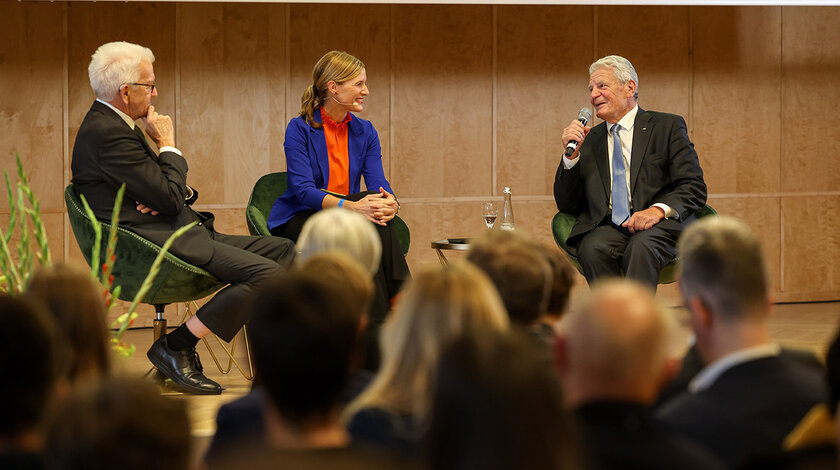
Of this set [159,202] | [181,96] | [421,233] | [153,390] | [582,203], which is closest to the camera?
[153,390]

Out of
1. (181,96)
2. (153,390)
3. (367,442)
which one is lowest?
(367,442)

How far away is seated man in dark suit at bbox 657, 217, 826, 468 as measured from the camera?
162cm

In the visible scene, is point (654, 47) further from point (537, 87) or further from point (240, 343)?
point (240, 343)

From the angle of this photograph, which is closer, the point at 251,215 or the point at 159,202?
the point at 159,202

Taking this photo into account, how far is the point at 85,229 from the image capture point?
3.78m

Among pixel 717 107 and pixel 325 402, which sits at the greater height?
pixel 717 107

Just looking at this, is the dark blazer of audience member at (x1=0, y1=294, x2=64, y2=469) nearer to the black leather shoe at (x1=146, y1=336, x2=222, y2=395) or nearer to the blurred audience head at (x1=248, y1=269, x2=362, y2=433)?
the blurred audience head at (x1=248, y1=269, x2=362, y2=433)

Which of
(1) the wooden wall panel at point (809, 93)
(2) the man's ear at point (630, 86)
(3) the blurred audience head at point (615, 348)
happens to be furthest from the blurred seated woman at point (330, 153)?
(1) the wooden wall panel at point (809, 93)

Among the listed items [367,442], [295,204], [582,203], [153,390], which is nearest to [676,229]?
[582,203]

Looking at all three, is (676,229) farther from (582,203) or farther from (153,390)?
(153,390)

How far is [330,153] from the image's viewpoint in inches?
180

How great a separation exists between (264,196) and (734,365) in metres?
3.25

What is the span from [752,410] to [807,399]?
10cm

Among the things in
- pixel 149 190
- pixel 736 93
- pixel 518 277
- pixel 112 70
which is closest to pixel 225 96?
pixel 112 70
